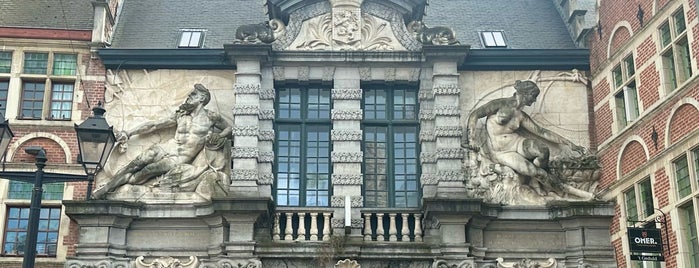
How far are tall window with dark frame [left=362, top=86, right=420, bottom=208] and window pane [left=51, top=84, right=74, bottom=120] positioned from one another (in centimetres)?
573

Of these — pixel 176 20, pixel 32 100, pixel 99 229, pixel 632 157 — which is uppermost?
pixel 176 20

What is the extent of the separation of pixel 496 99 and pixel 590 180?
2352 mm

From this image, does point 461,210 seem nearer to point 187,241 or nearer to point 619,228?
point 619,228

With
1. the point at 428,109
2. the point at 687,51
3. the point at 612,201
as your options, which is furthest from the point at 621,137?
the point at 428,109

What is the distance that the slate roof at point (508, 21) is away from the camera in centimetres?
1994

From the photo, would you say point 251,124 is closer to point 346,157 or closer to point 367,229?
point 346,157

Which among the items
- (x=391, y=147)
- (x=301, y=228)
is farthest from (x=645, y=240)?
(x=301, y=228)

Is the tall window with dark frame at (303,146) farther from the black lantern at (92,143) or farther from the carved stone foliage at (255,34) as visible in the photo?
the black lantern at (92,143)

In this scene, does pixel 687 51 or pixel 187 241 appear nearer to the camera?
pixel 687 51

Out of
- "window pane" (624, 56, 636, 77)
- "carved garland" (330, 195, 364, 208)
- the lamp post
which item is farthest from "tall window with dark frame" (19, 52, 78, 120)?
"window pane" (624, 56, 636, 77)

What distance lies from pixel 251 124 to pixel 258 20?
3.97 m

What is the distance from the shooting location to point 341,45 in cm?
1844

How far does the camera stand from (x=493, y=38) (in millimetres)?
19906

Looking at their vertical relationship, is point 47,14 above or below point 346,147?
above
